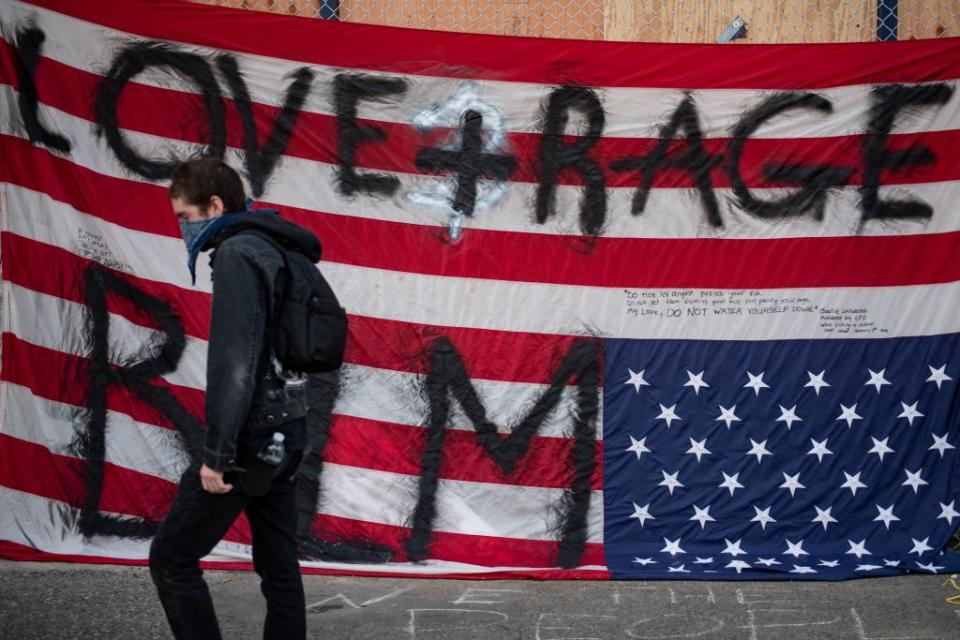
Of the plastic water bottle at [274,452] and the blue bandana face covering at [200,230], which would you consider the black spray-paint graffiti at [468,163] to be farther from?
the plastic water bottle at [274,452]

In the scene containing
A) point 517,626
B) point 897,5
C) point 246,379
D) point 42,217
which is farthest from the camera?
point 897,5

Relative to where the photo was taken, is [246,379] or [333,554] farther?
[333,554]

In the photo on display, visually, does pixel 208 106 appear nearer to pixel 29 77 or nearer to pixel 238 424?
pixel 29 77

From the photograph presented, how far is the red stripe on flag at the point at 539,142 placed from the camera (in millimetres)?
5090

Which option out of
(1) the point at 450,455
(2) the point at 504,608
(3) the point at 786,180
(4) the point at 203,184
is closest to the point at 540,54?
(3) the point at 786,180

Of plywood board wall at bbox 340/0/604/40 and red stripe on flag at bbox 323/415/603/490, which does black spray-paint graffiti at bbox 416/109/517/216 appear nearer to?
plywood board wall at bbox 340/0/604/40

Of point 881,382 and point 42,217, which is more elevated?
point 42,217

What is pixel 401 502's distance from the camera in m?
5.10

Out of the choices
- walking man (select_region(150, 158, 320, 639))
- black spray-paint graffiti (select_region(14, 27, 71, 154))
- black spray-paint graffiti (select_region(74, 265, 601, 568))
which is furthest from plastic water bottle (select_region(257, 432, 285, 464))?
black spray-paint graffiti (select_region(14, 27, 71, 154))

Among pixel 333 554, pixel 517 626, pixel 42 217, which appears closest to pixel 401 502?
pixel 333 554

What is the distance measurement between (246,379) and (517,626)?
1.69 m

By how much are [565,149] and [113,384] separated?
220 centimetres

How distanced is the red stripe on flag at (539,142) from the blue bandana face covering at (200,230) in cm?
176

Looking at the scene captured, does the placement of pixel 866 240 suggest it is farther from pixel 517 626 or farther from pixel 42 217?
pixel 42 217
